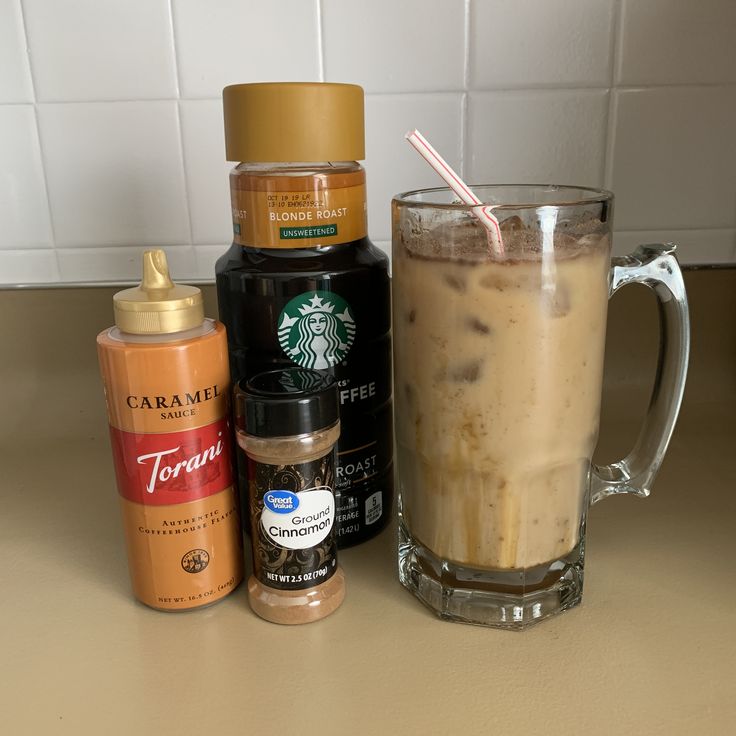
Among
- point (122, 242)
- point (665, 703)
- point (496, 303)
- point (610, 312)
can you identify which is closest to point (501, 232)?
point (496, 303)

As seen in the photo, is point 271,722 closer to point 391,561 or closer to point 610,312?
point 391,561

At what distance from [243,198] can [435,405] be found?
221 mm

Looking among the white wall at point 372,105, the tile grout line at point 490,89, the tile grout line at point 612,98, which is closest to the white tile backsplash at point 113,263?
the white wall at point 372,105

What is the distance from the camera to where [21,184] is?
853 millimetres

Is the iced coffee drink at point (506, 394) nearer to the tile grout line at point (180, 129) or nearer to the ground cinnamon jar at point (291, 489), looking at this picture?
the ground cinnamon jar at point (291, 489)

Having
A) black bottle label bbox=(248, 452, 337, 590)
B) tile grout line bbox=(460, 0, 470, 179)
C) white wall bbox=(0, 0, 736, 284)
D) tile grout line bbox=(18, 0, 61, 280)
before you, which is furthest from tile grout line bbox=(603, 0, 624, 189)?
tile grout line bbox=(18, 0, 61, 280)

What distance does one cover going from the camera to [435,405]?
1.78 ft

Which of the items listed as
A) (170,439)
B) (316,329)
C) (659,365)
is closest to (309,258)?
(316,329)

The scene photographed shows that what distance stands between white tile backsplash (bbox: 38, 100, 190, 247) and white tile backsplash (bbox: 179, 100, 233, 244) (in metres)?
0.01

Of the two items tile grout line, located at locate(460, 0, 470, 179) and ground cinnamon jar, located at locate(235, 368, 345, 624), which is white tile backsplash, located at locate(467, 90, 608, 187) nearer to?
tile grout line, located at locate(460, 0, 470, 179)

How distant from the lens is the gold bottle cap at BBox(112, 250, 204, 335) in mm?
526

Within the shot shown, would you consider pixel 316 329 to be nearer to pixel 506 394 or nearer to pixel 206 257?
pixel 506 394

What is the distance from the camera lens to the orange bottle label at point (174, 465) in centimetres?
53

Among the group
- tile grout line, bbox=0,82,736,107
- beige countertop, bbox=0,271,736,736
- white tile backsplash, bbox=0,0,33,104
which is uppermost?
white tile backsplash, bbox=0,0,33,104
